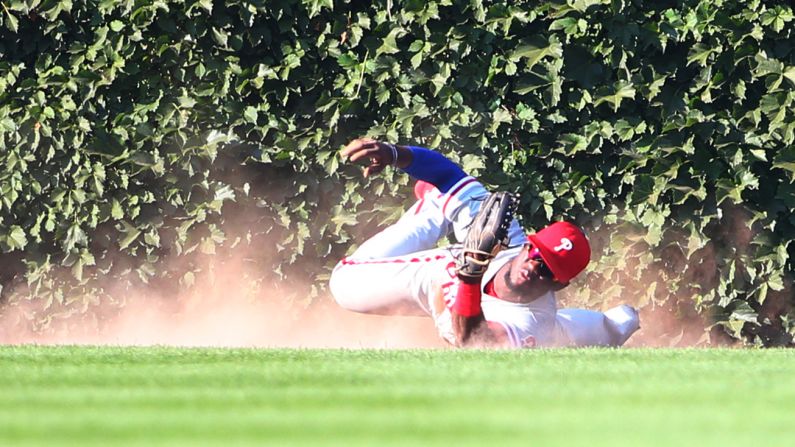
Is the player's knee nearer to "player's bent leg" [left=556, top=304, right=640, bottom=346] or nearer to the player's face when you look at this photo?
the player's face

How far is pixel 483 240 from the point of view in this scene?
26.2ft

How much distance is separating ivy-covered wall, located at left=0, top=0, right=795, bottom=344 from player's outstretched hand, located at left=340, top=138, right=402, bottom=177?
902 mm

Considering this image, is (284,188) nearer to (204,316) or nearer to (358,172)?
(358,172)

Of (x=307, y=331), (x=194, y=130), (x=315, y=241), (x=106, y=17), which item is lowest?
(x=307, y=331)

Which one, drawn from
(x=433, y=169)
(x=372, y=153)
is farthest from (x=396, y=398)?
(x=433, y=169)

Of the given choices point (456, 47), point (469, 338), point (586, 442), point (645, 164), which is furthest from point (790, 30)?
point (586, 442)

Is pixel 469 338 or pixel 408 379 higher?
pixel 408 379

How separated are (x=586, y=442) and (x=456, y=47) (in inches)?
227

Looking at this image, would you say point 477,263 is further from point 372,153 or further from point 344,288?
point 344,288

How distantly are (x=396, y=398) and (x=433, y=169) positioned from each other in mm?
4122

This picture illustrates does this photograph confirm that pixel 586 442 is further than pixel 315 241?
No

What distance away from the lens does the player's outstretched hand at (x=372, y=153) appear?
8.59m

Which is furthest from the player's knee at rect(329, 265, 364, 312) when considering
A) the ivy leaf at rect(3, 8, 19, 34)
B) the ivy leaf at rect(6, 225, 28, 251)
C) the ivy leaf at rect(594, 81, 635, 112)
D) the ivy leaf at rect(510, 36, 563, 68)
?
the ivy leaf at rect(3, 8, 19, 34)

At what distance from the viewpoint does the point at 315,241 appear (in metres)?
10.1
